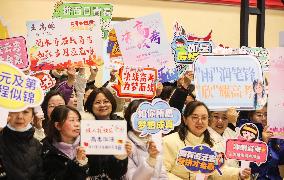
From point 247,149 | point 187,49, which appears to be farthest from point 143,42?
point 247,149

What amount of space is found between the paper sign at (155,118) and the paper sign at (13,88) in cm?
66

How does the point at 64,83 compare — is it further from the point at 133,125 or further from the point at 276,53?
the point at 276,53

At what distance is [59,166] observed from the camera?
2.73 m

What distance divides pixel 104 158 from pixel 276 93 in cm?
130

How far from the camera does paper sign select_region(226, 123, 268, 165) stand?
310 centimetres

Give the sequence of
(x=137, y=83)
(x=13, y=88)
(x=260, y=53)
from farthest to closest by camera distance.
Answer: (x=260, y=53)
(x=137, y=83)
(x=13, y=88)

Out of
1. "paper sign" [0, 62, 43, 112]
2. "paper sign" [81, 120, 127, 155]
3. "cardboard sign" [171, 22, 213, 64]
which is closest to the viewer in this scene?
"paper sign" [0, 62, 43, 112]

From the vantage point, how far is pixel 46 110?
287cm

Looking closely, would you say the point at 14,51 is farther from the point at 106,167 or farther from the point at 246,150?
the point at 246,150

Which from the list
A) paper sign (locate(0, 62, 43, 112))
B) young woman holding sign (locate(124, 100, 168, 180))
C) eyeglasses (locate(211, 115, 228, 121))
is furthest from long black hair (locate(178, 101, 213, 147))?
paper sign (locate(0, 62, 43, 112))

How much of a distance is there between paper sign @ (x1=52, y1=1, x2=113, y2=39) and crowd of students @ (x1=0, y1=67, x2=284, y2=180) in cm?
34

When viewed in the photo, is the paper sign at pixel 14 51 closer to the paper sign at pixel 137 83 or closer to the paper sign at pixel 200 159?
the paper sign at pixel 137 83

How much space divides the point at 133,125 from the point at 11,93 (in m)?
0.75

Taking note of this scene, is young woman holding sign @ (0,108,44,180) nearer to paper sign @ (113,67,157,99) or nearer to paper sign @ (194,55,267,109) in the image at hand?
paper sign @ (113,67,157,99)
